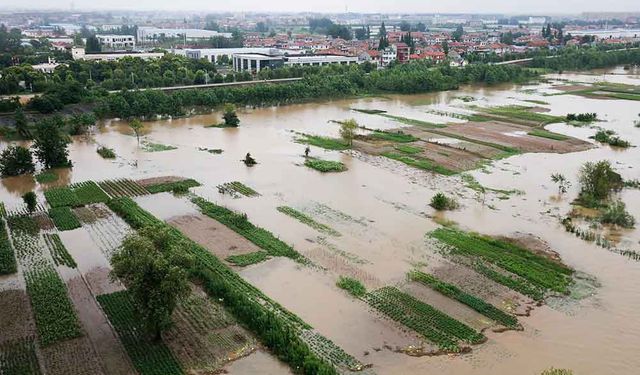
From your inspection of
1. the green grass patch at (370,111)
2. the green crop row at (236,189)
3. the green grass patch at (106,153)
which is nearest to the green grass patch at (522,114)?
the green grass patch at (370,111)

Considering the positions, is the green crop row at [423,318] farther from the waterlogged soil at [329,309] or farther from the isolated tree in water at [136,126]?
Answer: the isolated tree in water at [136,126]

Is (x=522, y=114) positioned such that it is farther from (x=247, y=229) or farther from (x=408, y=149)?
(x=247, y=229)

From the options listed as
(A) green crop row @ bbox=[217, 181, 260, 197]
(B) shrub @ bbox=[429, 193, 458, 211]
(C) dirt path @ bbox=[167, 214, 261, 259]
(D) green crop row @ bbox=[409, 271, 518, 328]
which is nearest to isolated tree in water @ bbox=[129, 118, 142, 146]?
(A) green crop row @ bbox=[217, 181, 260, 197]

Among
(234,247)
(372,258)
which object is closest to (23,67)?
(234,247)

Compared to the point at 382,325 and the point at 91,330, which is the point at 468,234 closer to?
the point at 382,325

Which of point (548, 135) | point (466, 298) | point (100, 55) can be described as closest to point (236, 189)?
point (466, 298)
